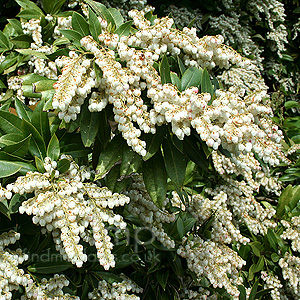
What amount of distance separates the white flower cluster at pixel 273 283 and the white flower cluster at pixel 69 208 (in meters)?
1.96

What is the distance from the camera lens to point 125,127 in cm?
133

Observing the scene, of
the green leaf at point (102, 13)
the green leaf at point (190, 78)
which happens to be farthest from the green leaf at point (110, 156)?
the green leaf at point (102, 13)

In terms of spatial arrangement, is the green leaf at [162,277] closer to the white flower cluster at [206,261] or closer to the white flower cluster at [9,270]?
the white flower cluster at [206,261]

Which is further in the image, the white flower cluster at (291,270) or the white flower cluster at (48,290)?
the white flower cluster at (291,270)

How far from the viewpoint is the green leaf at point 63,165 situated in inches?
55.6

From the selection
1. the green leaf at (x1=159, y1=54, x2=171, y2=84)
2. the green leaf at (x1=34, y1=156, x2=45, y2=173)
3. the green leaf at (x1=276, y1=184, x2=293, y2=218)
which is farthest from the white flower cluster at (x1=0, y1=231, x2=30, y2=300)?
the green leaf at (x1=276, y1=184, x2=293, y2=218)

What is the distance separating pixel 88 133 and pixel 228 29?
10.4 feet

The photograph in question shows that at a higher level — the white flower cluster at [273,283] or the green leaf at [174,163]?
the green leaf at [174,163]

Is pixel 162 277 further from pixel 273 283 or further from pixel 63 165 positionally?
pixel 273 283

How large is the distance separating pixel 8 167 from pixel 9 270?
416mm

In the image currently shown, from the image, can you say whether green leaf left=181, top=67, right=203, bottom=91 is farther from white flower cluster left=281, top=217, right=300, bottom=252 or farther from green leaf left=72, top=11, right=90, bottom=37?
white flower cluster left=281, top=217, right=300, bottom=252

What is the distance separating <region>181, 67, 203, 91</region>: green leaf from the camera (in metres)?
1.45

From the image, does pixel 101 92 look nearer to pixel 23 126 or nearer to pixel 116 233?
pixel 23 126

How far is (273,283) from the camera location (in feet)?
9.39
